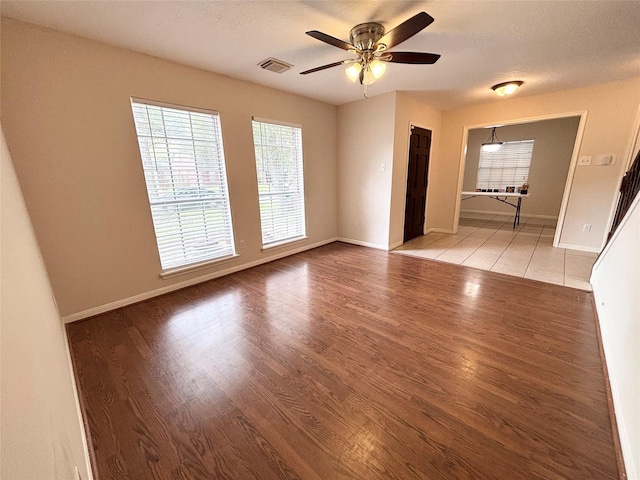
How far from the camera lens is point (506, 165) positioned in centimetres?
679

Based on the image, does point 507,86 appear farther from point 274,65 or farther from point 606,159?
point 274,65

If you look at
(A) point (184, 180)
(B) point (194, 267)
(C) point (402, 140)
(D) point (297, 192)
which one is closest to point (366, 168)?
(C) point (402, 140)

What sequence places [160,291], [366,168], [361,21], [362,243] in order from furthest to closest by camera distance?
[362,243], [366,168], [160,291], [361,21]

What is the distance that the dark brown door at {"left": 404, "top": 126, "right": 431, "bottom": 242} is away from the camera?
448 centimetres

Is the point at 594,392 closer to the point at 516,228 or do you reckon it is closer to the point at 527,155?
the point at 516,228

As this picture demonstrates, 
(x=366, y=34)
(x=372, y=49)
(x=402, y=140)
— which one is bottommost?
(x=402, y=140)

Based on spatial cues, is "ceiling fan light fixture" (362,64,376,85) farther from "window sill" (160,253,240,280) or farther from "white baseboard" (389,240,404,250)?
"white baseboard" (389,240,404,250)

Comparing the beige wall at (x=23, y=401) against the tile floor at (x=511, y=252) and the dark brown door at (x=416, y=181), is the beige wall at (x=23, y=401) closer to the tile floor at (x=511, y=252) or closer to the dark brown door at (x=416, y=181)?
the tile floor at (x=511, y=252)

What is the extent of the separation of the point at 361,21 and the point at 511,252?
12.8ft

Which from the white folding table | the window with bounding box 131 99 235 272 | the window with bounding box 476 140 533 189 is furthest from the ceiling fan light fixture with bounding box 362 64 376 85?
the window with bounding box 476 140 533 189

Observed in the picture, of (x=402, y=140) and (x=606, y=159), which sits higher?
(x=402, y=140)

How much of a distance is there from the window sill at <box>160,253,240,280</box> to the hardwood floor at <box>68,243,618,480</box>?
32 centimetres

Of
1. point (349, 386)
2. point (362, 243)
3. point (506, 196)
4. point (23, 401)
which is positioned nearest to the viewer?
point (23, 401)

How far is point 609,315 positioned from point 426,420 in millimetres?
1740
